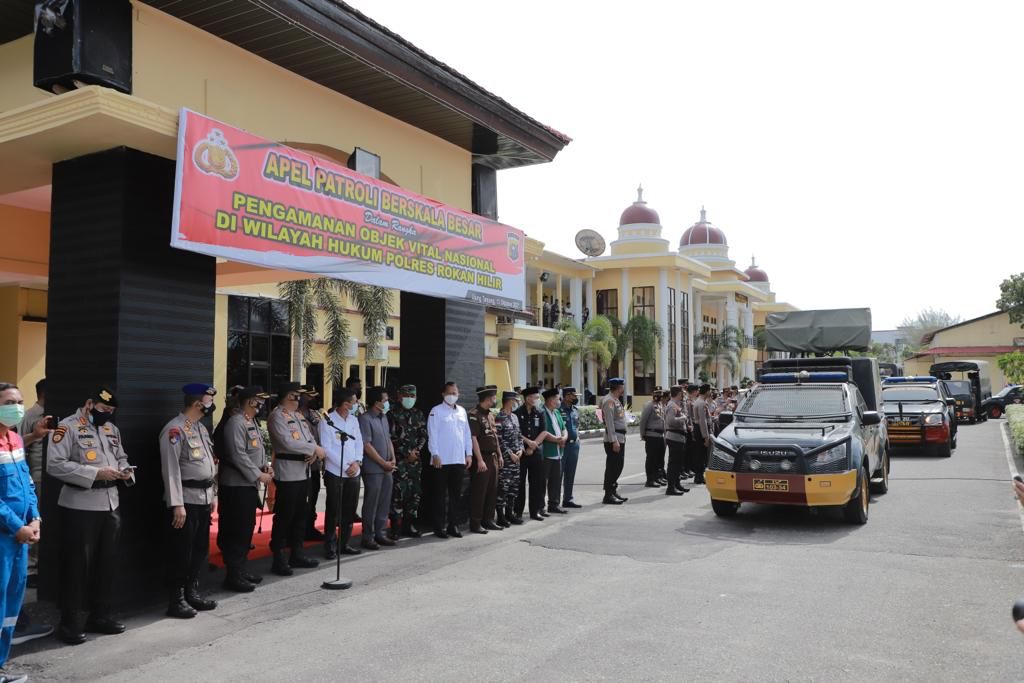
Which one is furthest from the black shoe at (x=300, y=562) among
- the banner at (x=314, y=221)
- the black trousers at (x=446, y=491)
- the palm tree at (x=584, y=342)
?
the palm tree at (x=584, y=342)

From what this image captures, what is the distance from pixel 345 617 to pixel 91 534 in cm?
197

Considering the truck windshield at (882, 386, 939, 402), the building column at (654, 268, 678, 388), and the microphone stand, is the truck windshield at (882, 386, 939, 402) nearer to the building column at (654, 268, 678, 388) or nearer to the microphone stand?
the microphone stand

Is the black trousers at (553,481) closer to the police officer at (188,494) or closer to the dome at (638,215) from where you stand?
the police officer at (188,494)

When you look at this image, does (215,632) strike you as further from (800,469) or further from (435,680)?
(800,469)

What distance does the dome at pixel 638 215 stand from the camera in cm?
4450

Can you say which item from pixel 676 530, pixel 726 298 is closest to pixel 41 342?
pixel 676 530

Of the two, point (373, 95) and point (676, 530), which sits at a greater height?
point (373, 95)

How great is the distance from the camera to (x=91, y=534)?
570 cm

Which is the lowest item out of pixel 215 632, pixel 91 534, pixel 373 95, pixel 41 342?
pixel 215 632

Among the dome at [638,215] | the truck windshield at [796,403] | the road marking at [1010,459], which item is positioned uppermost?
the dome at [638,215]

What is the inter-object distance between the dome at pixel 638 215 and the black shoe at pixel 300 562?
39031 mm

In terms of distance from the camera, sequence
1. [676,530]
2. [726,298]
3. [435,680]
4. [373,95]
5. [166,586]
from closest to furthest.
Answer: [435,680] < [166,586] < [373,95] < [676,530] < [726,298]

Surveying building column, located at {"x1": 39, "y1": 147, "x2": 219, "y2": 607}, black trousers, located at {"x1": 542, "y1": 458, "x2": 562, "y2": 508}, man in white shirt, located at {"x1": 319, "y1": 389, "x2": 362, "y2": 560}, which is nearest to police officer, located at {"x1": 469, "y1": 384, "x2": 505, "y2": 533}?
black trousers, located at {"x1": 542, "y1": 458, "x2": 562, "y2": 508}

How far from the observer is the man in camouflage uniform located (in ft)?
29.5
